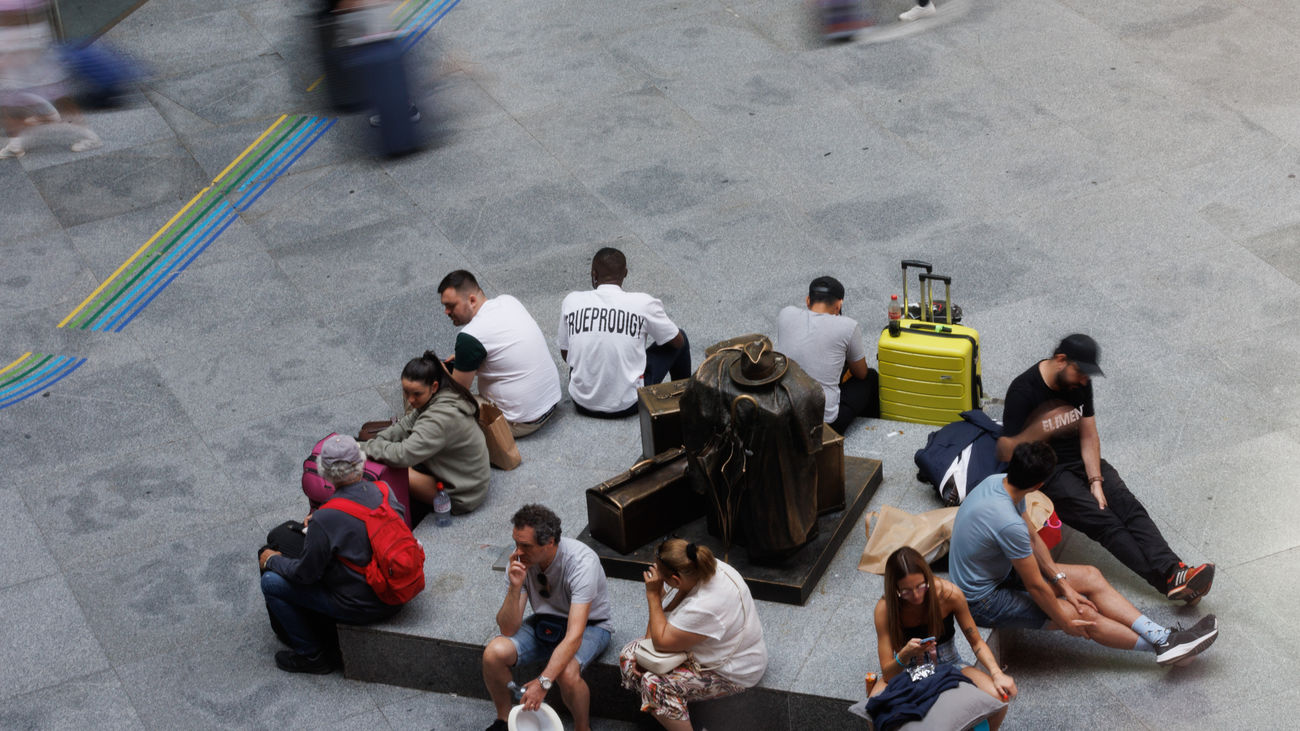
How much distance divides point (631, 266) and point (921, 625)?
16.1 feet

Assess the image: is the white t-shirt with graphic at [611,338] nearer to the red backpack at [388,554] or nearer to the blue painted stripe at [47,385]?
the red backpack at [388,554]

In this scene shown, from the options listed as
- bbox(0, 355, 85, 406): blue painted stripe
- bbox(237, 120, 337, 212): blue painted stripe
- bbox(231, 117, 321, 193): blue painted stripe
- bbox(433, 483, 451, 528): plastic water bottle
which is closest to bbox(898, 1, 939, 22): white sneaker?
bbox(237, 120, 337, 212): blue painted stripe

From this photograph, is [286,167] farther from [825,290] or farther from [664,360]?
[825,290]

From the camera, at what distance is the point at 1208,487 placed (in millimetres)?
7410

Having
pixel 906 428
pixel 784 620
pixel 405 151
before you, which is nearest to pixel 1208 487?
pixel 906 428

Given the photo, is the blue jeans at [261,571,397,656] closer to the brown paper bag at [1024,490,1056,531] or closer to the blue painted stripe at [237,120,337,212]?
the brown paper bag at [1024,490,1056,531]

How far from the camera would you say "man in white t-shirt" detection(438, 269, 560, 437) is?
7.82m

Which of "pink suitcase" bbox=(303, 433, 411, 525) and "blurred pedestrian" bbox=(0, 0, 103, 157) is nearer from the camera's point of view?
"pink suitcase" bbox=(303, 433, 411, 525)

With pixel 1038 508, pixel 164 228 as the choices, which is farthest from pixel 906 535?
pixel 164 228

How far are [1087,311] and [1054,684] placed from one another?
359cm

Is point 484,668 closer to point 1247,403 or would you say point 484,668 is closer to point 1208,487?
point 1208,487

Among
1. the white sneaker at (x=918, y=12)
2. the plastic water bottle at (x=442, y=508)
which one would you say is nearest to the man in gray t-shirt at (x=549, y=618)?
the plastic water bottle at (x=442, y=508)

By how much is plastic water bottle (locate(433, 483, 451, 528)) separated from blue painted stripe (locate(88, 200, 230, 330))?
12.8 feet

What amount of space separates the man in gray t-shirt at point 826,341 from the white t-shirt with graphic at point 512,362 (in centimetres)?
141
